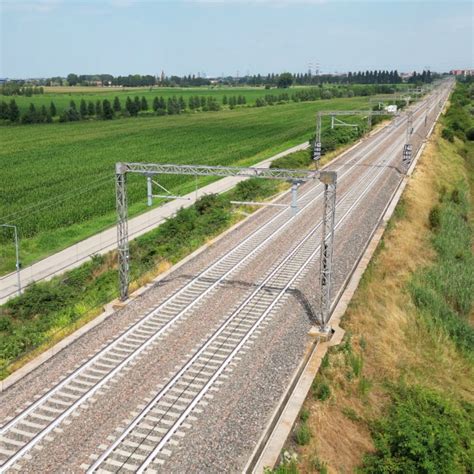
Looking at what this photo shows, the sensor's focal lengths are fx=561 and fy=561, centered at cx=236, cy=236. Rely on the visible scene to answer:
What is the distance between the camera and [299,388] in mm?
17406

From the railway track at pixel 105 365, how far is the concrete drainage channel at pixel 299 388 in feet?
11.0

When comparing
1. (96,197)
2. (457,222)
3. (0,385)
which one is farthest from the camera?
(96,197)

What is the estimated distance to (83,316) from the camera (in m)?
22.3

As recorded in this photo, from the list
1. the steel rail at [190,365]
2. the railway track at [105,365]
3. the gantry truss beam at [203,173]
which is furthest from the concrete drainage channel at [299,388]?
the gantry truss beam at [203,173]

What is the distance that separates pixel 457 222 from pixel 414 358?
71.1 feet

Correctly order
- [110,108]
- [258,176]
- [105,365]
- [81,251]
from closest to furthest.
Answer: [105,365] < [258,176] < [81,251] < [110,108]

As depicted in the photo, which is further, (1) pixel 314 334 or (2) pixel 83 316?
(2) pixel 83 316

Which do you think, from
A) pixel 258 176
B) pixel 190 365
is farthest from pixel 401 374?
pixel 258 176

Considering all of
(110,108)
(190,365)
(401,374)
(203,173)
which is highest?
(203,173)

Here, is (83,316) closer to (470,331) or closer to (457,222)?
(470,331)

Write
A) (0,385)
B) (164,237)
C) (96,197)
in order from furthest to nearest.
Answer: (96,197) < (164,237) < (0,385)

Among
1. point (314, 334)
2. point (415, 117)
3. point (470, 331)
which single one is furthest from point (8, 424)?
point (415, 117)

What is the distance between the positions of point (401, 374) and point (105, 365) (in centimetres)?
1002

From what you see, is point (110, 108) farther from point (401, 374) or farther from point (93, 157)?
point (401, 374)
